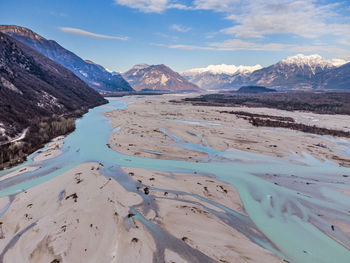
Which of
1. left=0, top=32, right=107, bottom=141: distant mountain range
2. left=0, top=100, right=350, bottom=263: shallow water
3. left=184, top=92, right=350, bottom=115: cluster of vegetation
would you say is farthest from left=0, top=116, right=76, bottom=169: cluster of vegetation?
left=184, top=92, right=350, bottom=115: cluster of vegetation

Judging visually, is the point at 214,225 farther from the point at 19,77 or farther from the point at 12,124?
the point at 19,77

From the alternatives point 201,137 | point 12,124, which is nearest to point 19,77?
point 12,124

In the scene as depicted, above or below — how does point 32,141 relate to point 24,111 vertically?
below

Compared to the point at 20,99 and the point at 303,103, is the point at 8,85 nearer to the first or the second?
the point at 20,99

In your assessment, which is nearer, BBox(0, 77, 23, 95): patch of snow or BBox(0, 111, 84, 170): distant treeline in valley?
BBox(0, 111, 84, 170): distant treeline in valley

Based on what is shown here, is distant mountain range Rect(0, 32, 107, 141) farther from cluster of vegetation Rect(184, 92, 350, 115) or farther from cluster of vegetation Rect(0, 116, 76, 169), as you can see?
cluster of vegetation Rect(184, 92, 350, 115)

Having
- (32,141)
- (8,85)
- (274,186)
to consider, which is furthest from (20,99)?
(274,186)

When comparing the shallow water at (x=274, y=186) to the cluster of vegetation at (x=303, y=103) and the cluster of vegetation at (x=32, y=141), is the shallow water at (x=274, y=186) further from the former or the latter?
the cluster of vegetation at (x=303, y=103)
